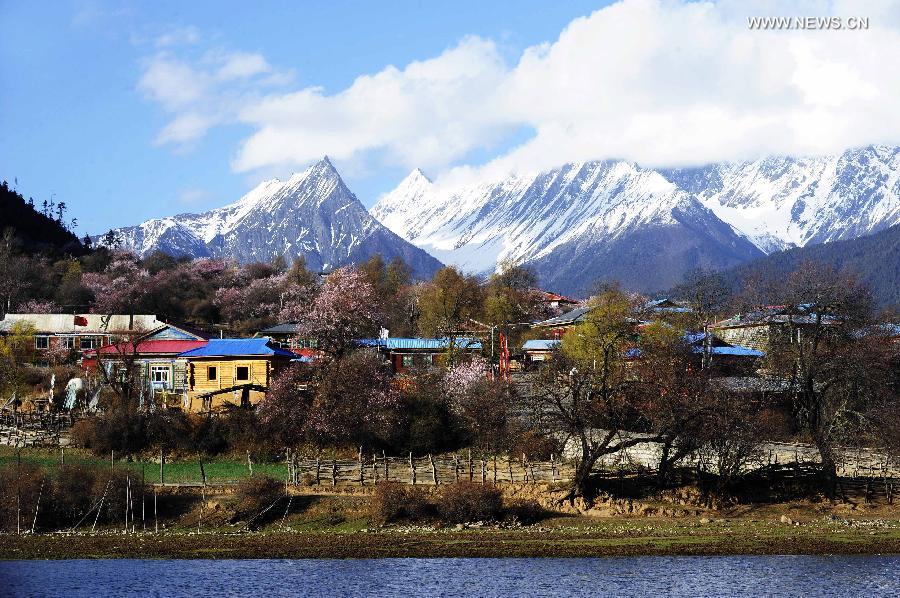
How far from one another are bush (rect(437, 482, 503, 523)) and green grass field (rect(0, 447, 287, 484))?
38.6 feet

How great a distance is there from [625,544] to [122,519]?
22180 millimetres

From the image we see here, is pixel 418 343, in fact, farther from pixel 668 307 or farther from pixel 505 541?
pixel 505 541

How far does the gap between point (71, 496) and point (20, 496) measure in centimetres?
223

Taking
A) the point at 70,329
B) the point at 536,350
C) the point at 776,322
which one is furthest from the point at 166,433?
the point at 70,329

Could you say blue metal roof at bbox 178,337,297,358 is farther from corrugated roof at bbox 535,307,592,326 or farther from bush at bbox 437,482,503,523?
bush at bbox 437,482,503,523

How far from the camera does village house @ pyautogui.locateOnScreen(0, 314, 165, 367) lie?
→ 11548 cm

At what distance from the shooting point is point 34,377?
97562 millimetres

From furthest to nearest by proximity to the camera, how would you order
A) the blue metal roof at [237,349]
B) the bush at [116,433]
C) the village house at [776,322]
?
the blue metal roof at [237,349]
the village house at [776,322]
the bush at [116,433]

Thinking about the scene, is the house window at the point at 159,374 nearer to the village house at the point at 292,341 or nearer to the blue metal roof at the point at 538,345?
the village house at the point at 292,341

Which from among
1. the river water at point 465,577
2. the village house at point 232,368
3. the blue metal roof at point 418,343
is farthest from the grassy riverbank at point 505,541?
the blue metal roof at point 418,343

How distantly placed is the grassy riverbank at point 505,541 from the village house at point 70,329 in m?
64.1

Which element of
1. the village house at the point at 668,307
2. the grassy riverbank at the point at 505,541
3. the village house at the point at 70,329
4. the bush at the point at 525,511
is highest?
the village house at the point at 668,307

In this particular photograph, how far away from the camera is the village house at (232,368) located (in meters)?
88.0

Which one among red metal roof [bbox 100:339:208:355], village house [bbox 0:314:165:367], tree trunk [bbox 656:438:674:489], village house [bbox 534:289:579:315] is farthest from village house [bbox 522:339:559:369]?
tree trunk [bbox 656:438:674:489]
